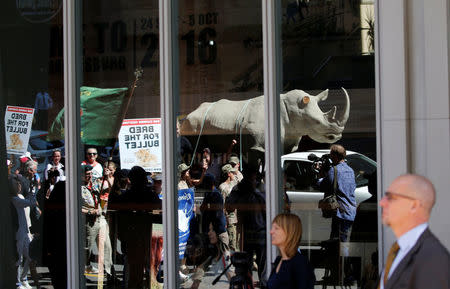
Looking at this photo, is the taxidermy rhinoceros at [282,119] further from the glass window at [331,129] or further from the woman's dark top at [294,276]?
the woman's dark top at [294,276]

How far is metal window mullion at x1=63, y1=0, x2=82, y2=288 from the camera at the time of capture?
24.9 feet

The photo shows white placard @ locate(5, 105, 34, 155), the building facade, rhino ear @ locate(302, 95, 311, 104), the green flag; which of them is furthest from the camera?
white placard @ locate(5, 105, 34, 155)

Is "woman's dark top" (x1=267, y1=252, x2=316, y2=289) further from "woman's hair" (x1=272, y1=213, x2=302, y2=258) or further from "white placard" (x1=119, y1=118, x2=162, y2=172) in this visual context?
"white placard" (x1=119, y1=118, x2=162, y2=172)

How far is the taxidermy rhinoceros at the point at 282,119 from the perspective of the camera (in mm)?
6898

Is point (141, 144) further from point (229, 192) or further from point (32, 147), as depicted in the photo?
point (32, 147)

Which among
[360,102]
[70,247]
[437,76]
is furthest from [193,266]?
[437,76]

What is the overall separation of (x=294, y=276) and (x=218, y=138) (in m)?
2.58

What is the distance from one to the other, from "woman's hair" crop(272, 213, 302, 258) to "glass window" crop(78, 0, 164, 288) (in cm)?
257

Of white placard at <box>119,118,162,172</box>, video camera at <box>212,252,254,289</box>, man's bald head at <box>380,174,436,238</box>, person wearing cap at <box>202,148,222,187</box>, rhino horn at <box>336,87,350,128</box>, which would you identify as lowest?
video camera at <box>212,252,254,289</box>

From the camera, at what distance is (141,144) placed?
24.6 feet

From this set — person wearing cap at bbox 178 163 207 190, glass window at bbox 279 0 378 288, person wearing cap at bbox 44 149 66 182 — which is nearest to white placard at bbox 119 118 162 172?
person wearing cap at bbox 178 163 207 190

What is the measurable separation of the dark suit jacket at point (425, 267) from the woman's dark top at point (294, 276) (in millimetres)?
1298

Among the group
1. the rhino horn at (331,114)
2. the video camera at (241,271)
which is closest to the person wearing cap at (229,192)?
the video camera at (241,271)

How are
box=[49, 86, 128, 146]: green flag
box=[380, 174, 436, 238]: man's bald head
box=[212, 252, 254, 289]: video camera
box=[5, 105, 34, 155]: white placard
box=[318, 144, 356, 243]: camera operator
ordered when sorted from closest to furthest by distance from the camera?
box=[380, 174, 436, 238]: man's bald head, box=[318, 144, 356, 243]: camera operator, box=[212, 252, 254, 289]: video camera, box=[49, 86, 128, 146]: green flag, box=[5, 105, 34, 155]: white placard
